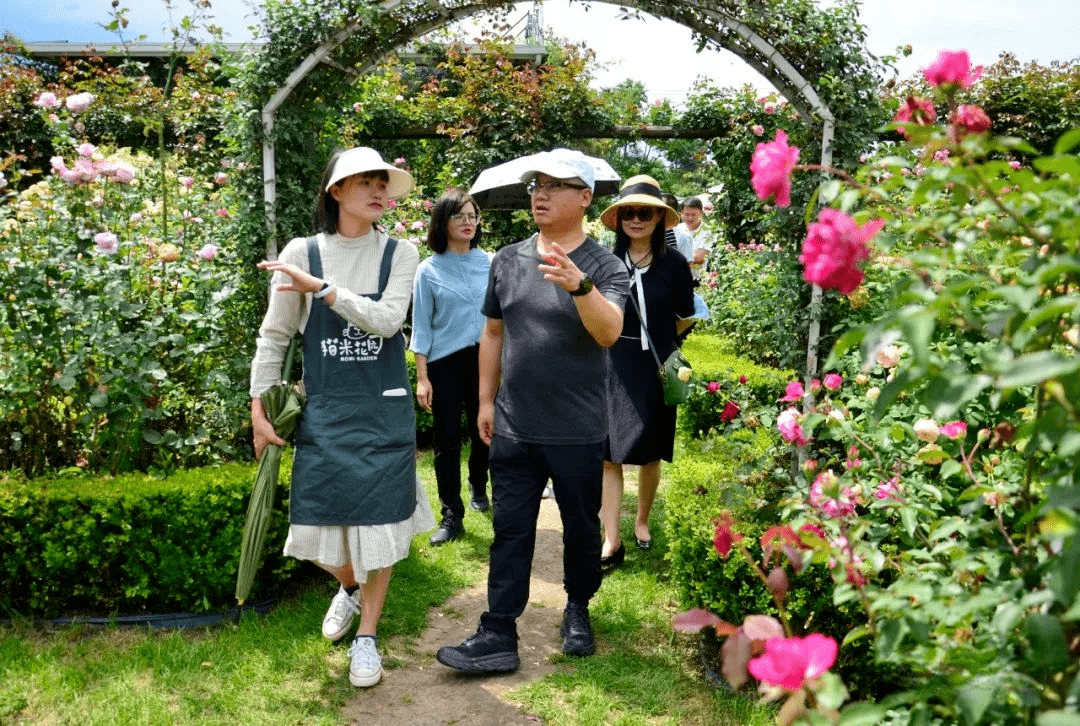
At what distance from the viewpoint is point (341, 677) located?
3.12 metres

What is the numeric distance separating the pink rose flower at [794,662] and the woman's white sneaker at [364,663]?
88.6 inches

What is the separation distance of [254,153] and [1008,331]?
401 centimetres

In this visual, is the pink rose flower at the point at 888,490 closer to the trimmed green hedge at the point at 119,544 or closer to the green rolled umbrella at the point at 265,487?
the green rolled umbrella at the point at 265,487

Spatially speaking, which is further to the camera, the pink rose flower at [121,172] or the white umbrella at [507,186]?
the white umbrella at [507,186]

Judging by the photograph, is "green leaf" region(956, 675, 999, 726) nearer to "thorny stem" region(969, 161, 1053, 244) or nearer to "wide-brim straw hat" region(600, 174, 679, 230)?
"thorny stem" region(969, 161, 1053, 244)

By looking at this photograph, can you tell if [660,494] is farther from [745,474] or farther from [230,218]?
[230,218]

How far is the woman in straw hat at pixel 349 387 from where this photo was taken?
300 centimetres

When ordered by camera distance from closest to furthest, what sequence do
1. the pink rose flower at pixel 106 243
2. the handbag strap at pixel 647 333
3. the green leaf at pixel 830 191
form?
the green leaf at pixel 830 191 < the pink rose flower at pixel 106 243 < the handbag strap at pixel 647 333

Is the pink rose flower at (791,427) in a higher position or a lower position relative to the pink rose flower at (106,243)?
lower

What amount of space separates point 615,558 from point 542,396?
1373 mm

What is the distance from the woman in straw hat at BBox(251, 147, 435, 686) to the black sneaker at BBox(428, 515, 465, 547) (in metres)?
1.34

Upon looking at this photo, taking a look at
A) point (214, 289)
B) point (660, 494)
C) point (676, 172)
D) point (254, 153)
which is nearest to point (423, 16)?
point (254, 153)

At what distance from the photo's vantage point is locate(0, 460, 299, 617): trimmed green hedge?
10.9 ft

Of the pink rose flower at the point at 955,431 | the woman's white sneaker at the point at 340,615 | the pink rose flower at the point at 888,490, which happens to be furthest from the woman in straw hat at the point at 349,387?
the pink rose flower at the point at 955,431
